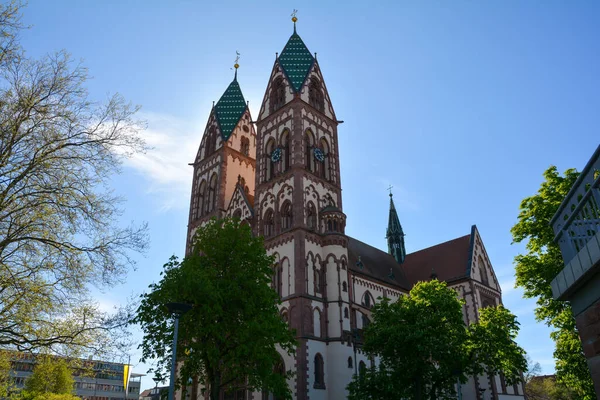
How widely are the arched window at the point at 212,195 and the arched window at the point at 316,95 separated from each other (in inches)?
477

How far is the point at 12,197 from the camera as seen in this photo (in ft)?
32.9

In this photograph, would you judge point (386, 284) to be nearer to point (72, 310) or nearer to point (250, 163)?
point (250, 163)

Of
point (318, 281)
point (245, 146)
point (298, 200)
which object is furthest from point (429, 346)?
point (245, 146)

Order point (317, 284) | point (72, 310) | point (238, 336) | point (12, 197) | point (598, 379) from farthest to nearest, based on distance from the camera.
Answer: point (317, 284), point (238, 336), point (72, 310), point (12, 197), point (598, 379)

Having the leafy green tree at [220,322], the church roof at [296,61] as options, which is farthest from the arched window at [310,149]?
the leafy green tree at [220,322]

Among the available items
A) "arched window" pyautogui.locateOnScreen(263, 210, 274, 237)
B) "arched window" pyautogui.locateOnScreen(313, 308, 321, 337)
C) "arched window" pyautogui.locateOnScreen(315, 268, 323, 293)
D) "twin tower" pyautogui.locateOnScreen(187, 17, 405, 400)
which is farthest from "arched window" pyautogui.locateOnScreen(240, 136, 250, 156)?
"arched window" pyautogui.locateOnScreen(313, 308, 321, 337)

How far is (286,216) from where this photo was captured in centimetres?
3534

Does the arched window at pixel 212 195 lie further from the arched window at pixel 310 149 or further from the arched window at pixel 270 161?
the arched window at pixel 310 149

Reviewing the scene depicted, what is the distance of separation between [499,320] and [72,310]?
75.5ft

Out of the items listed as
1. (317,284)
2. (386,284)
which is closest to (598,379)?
(317,284)

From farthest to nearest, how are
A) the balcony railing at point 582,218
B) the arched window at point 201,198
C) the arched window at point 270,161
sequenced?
the arched window at point 201,198 < the arched window at point 270,161 < the balcony railing at point 582,218

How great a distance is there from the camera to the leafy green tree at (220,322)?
1823 cm

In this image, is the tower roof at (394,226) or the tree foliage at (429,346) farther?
the tower roof at (394,226)

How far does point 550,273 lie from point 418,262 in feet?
98.1
